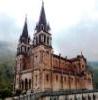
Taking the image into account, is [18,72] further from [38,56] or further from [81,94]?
[81,94]

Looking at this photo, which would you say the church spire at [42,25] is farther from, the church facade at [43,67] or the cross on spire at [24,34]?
the cross on spire at [24,34]

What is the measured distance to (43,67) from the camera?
61625 mm

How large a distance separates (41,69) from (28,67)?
739 cm

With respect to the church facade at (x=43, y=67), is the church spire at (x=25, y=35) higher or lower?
higher

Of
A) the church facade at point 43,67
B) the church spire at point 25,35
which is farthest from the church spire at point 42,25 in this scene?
the church spire at point 25,35

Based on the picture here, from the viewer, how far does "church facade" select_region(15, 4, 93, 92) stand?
62.1m

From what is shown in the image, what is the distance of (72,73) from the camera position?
236 feet

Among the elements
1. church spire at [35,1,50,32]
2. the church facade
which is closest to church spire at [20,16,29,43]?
the church facade

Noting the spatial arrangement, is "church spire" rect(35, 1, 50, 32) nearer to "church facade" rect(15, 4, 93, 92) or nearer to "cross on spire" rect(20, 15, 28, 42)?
"church facade" rect(15, 4, 93, 92)

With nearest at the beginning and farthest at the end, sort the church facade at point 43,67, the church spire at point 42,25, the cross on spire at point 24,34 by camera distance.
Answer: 1. the church facade at point 43,67
2. the church spire at point 42,25
3. the cross on spire at point 24,34

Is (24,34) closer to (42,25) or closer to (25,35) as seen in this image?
(25,35)

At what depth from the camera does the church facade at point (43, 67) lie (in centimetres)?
6212

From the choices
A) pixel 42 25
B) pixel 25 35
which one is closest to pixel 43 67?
pixel 42 25

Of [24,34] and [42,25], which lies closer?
[42,25]
